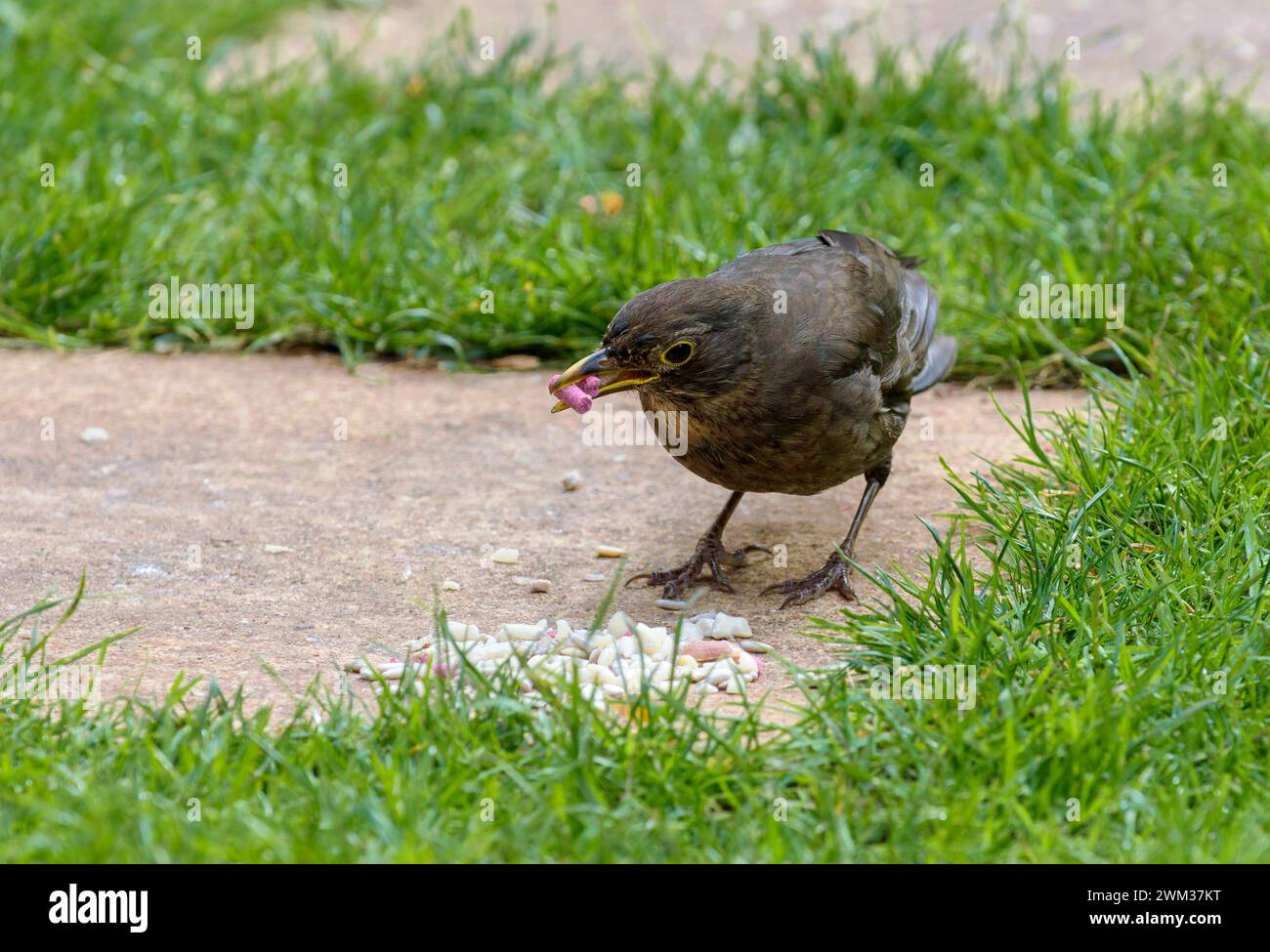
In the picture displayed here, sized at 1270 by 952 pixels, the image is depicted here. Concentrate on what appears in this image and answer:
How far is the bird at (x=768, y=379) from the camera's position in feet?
14.5

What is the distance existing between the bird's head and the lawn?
0.81m

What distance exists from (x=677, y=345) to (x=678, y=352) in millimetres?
31

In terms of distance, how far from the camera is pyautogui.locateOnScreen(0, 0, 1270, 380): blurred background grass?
6.36 meters

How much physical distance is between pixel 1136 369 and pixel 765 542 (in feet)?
5.74

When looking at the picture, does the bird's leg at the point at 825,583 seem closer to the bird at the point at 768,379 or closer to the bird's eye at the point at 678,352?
the bird at the point at 768,379

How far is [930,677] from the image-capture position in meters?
3.70

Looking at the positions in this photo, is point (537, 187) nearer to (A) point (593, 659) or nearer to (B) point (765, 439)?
(B) point (765, 439)

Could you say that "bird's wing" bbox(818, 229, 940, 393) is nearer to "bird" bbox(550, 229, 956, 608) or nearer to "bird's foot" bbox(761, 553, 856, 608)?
"bird" bbox(550, 229, 956, 608)

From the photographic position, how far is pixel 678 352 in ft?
14.5

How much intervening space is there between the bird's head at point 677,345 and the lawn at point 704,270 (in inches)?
31.8

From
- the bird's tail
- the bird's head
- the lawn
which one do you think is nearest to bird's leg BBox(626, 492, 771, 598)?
the bird's head

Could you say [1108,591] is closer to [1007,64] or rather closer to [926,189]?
[926,189]

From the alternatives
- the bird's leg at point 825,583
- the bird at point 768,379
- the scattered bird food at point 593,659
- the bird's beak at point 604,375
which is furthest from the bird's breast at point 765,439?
the scattered bird food at point 593,659

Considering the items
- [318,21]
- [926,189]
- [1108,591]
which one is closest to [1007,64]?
[926,189]
